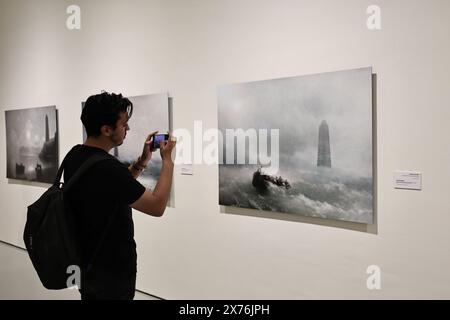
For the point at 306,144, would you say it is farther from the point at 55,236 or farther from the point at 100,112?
the point at 55,236

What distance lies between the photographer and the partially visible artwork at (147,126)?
4023 mm

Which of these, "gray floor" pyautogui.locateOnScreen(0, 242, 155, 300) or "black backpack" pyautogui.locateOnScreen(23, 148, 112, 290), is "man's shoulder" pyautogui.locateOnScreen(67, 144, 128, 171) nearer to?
"black backpack" pyautogui.locateOnScreen(23, 148, 112, 290)

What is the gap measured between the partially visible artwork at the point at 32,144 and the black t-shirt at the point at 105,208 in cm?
348

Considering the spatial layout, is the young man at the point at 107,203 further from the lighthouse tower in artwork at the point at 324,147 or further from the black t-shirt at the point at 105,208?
the lighthouse tower in artwork at the point at 324,147

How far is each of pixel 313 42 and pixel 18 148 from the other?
4.63 metres

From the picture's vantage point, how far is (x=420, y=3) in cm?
253

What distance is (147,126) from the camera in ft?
13.7

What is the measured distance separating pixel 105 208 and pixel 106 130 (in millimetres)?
385

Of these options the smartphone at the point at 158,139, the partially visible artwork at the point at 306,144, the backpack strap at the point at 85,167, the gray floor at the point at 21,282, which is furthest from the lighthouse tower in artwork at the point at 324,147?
the gray floor at the point at 21,282

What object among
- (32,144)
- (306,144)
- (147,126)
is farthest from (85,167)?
(32,144)

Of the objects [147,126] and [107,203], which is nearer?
[107,203]

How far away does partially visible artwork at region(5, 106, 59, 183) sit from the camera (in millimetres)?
5477

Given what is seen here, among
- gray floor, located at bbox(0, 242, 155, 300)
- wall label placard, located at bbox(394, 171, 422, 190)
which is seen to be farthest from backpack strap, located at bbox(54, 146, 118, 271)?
gray floor, located at bbox(0, 242, 155, 300)

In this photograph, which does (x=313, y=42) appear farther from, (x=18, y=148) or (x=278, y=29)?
(x=18, y=148)
